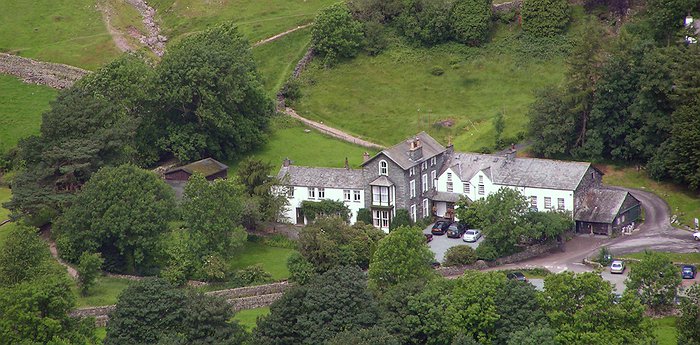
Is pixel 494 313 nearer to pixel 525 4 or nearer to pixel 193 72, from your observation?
pixel 193 72

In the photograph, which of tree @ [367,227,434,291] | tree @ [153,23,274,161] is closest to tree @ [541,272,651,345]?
tree @ [367,227,434,291]

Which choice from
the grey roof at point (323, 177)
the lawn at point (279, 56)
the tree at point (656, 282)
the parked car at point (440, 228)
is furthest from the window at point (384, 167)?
the lawn at point (279, 56)

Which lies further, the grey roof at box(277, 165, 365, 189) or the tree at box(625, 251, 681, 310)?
the grey roof at box(277, 165, 365, 189)

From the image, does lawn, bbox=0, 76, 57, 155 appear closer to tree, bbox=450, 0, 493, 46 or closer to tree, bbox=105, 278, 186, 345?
tree, bbox=450, 0, 493, 46

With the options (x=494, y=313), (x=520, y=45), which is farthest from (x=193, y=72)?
(x=494, y=313)

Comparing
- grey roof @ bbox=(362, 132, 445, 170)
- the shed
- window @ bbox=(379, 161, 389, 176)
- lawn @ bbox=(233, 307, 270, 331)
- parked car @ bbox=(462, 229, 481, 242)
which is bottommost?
lawn @ bbox=(233, 307, 270, 331)
